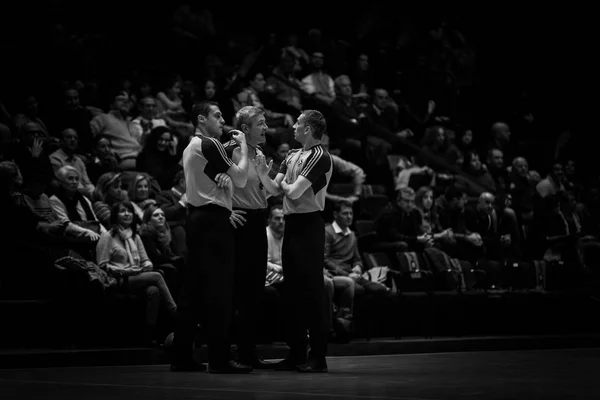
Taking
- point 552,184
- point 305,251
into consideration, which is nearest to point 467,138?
point 552,184

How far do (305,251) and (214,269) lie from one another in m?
0.74

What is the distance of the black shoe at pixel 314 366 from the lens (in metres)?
8.16

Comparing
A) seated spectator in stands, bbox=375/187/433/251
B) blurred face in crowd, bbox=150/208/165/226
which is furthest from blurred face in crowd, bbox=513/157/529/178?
blurred face in crowd, bbox=150/208/165/226

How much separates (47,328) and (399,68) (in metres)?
9.65

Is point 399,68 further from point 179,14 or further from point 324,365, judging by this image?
point 324,365

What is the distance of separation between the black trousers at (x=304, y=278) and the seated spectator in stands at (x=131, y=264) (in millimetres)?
2125

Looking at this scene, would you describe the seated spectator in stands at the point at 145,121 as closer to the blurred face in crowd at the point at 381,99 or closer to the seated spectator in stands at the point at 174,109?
the seated spectator in stands at the point at 174,109

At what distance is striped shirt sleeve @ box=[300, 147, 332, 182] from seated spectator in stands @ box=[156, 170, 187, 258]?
313 cm

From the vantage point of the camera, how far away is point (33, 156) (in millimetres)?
11641

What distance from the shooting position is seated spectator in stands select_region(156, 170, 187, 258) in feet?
37.2

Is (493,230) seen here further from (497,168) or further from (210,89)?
(210,89)

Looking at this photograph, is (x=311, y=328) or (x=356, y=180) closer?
(x=311, y=328)

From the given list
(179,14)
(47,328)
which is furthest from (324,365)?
(179,14)

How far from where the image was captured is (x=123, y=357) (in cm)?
963
